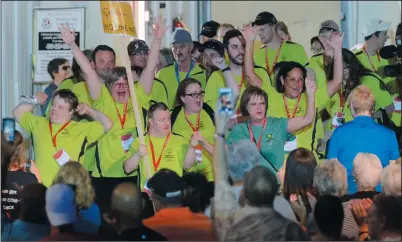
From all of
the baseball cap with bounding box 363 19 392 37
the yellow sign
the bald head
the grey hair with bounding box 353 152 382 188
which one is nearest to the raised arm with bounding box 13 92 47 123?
the yellow sign

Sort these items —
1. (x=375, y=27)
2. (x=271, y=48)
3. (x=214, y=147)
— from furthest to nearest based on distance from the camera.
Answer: (x=375, y=27), (x=271, y=48), (x=214, y=147)

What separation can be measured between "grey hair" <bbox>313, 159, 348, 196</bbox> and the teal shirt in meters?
0.60

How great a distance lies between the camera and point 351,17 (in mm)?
19859

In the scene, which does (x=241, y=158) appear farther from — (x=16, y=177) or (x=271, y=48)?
(x=271, y=48)

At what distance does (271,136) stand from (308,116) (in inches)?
19.1

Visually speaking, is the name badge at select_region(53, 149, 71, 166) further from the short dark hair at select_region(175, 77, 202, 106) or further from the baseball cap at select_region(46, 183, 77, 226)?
the short dark hair at select_region(175, 77, 202, 106)

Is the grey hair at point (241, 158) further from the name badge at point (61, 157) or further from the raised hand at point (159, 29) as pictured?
the name badge at point (61, 157)

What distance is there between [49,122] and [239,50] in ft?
5.73

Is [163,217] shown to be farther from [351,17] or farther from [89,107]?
[351,17]

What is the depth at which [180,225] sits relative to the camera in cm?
957

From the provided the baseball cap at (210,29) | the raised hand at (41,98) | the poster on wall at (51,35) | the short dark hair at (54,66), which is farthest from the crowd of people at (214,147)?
the poster on wall at (51,35)

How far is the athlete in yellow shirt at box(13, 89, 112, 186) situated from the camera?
11.0m

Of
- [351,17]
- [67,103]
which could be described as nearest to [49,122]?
[67,103]

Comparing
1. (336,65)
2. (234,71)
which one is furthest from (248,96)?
(336,65)
